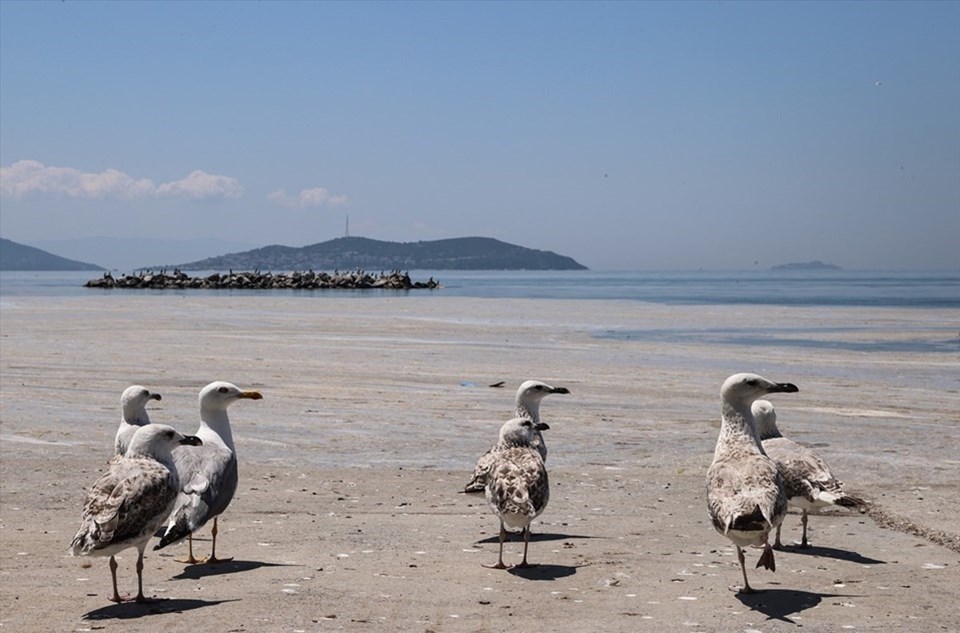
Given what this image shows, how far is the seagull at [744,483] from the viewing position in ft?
27.3

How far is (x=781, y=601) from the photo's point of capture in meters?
8.65

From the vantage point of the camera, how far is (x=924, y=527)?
11.3 metres

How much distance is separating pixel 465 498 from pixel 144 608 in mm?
5024

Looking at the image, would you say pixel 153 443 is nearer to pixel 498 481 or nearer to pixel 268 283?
pixel 498 481

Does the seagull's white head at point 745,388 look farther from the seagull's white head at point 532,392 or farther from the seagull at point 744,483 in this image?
the seagull's white head at point 532,392

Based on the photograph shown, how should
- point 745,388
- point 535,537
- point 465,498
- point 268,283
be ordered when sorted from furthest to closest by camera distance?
point 268,283
point 465,498
point 535,537
point 745,388

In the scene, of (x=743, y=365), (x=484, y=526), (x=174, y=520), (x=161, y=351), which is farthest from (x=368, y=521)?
(x=161, y=351)

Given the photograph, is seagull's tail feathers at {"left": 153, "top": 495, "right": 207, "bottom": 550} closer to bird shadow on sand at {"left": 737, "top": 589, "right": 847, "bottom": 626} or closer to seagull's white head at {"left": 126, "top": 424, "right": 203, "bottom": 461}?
seagull's white head at {"left": 126, "top": 424, "right": 203, "bottom": 461}

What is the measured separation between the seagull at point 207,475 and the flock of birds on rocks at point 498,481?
0.01m

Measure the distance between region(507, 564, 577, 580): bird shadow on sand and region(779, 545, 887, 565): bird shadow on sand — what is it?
2128 millimetres

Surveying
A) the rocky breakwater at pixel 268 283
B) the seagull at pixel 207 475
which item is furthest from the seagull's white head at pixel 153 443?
the rocky breakwater at pixel 268 283

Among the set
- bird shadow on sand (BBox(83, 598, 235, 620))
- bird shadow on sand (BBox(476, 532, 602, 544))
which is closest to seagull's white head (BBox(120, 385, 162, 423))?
bird shadow on sand (BBox(83, 598, 235, 620))

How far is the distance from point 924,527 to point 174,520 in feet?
23.2

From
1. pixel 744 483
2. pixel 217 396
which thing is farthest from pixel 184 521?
pixel 744 483
